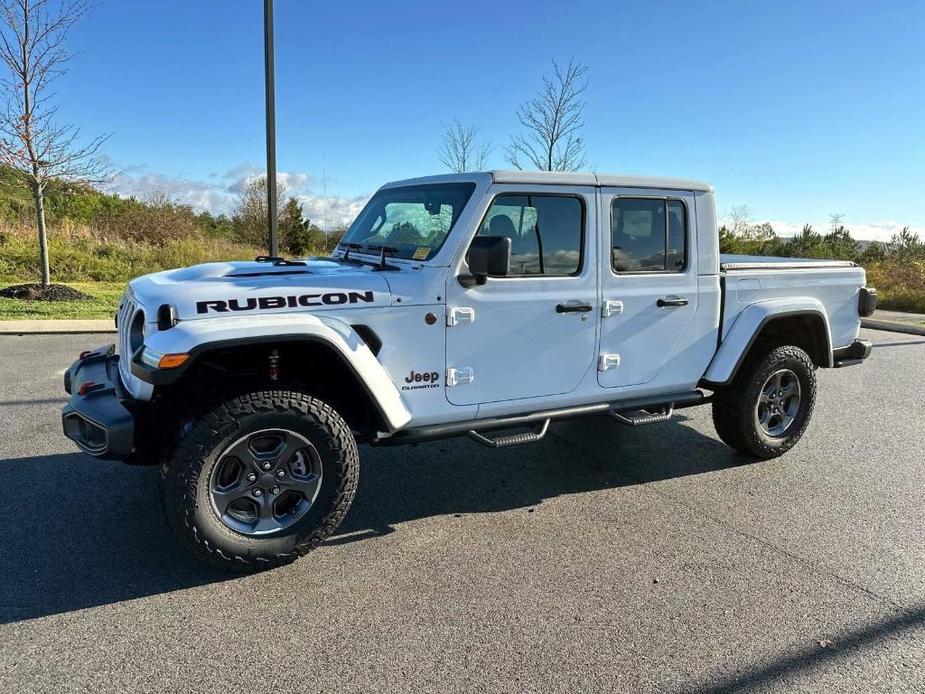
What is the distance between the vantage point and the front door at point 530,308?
140 inches

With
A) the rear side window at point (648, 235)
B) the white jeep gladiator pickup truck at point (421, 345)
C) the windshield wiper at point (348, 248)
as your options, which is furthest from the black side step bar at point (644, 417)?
the windshield wiper at point (348, 248)

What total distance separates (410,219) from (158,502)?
2.23 m

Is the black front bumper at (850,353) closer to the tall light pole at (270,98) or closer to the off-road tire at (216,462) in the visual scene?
the off-road tire at (216,462)

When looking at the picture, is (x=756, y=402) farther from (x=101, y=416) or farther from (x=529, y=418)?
(x=101, y=416)

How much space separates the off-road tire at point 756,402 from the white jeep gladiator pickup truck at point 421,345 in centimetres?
2

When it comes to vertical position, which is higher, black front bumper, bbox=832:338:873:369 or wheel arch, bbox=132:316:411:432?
wheel arch, bbox=132:316:411:432

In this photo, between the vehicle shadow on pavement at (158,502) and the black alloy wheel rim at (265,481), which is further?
the black alloy wheel rim at (265,481)

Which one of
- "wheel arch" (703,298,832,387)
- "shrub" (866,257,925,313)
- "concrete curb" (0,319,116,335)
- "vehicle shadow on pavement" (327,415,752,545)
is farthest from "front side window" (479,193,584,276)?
"shrub" (866,257,925,313)

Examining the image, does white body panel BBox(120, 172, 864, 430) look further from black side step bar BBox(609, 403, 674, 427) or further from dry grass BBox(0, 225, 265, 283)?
dry grass BBox(0, 225, 265, 283)

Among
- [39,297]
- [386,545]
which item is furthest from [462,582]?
[39,297]

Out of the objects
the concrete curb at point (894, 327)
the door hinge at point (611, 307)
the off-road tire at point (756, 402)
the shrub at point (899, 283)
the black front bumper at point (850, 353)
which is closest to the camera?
the door hinge at point (611, 307)

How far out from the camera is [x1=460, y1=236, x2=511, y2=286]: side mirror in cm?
335

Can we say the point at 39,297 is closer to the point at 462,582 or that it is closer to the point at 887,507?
the point at 462,582

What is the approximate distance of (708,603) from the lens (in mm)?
2967
